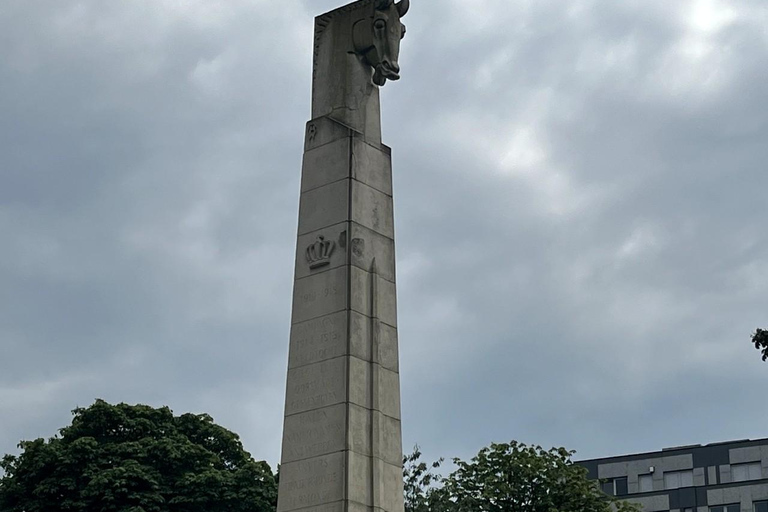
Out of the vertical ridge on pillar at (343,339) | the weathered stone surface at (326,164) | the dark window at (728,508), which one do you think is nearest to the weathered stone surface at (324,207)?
the vertical ridge on pillar at (343,339)

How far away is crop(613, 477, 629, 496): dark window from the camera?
9162cm

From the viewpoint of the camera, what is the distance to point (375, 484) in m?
24.1

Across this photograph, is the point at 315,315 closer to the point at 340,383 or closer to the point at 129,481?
the point at 340,383

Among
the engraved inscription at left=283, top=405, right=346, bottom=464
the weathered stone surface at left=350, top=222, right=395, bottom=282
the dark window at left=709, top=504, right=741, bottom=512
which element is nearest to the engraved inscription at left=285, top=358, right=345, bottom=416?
the engraved inscription at left=283, top=405, right=346, bottom=464

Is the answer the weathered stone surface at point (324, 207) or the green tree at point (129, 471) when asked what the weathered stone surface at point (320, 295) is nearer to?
the weathered stone surface at point (324, 207)

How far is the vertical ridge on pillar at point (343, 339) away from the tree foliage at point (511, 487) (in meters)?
26.2

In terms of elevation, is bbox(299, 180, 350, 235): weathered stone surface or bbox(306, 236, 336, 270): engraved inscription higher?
bbox(299, 180, 350, 235): weathered stone surface

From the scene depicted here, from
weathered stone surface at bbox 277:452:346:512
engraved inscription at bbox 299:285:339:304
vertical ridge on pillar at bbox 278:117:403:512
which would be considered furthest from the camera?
engraved inscription at bbox 299:285:339:304

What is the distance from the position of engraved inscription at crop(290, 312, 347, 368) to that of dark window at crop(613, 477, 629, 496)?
69.6m

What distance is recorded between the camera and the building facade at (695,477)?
8831 cm

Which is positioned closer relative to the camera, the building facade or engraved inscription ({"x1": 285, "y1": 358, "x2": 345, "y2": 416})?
engraved inscription ({"x1": 285, "y1": 358, "x2": 345, "y2": 416})

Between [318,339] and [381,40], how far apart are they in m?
6.36

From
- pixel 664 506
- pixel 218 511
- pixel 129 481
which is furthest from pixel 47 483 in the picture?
pixel 664 506

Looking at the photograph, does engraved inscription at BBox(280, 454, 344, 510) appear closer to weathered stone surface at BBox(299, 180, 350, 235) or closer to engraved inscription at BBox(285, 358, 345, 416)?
engraved inscription at BBox(285, 358, 345, 416)
